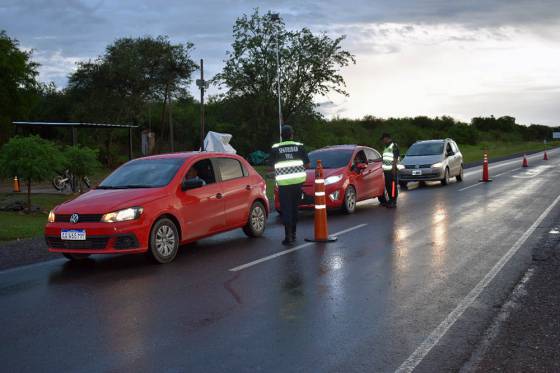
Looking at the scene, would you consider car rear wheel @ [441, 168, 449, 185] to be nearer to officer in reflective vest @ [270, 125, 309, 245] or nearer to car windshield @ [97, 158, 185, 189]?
officer in reflective vest @ [270, 125, 309, 245]

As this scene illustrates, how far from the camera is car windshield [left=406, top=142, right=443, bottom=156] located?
24.6 meters

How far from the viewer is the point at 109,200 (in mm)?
8812

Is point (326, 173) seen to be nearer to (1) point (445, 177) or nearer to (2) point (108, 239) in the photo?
(2) point (108, 239)

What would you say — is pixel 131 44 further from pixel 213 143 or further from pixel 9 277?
pixel 9 277

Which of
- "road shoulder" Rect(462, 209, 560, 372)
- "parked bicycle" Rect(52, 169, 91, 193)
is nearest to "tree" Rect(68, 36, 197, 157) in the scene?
"parked bicycle" Rect(52, 169, 91, 193)

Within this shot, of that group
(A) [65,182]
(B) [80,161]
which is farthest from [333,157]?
(A) [65,182]

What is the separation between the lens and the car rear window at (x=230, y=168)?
1078 centimetres

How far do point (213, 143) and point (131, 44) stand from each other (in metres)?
20.4

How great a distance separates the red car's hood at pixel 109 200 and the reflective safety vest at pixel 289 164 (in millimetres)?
2185

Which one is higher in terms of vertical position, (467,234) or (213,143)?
(213,143)

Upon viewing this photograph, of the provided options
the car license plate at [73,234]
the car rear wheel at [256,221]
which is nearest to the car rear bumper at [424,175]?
the car rear wheel at [256,221]

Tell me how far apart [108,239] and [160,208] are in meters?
0.88

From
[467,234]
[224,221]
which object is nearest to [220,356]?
[224,221]

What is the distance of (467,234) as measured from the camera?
443 inches
